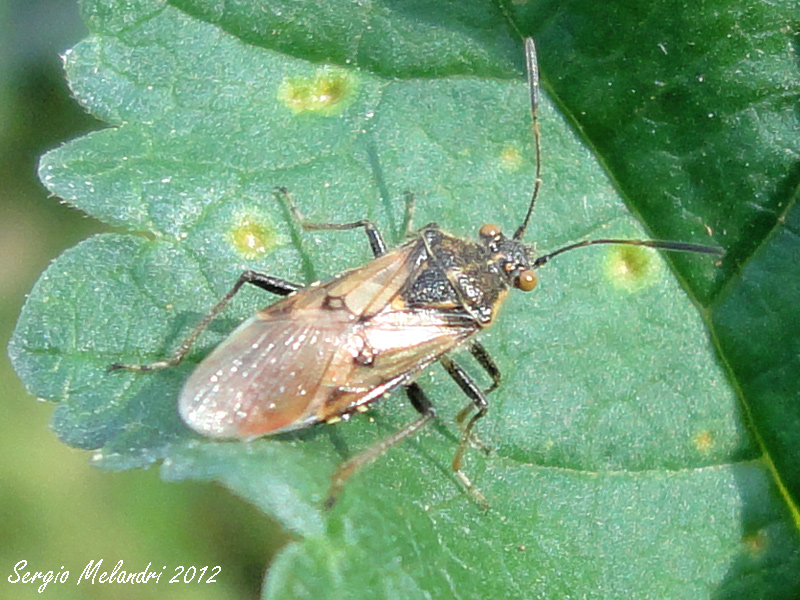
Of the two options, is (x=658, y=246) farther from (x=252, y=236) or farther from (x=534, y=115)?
(x=252, y=236)

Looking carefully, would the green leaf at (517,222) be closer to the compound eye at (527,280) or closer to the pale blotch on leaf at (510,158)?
the pale blotch on leaf at (510,158)

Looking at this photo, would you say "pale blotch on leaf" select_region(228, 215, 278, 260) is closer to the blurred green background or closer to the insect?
the insect

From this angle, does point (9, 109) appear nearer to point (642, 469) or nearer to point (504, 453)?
point (504, 453)

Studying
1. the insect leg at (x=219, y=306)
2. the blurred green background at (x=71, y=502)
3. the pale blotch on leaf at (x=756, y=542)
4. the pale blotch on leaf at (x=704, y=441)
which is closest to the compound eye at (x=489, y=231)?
the insect leg at (x=219, y=306)

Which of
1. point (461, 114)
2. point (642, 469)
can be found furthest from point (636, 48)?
A: point (642, 469)

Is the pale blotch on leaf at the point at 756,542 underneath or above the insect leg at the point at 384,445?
underneath

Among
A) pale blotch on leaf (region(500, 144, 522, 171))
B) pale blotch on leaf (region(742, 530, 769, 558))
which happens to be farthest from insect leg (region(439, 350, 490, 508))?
pale blotch on leaf (region(742, 530, 769, 558))
